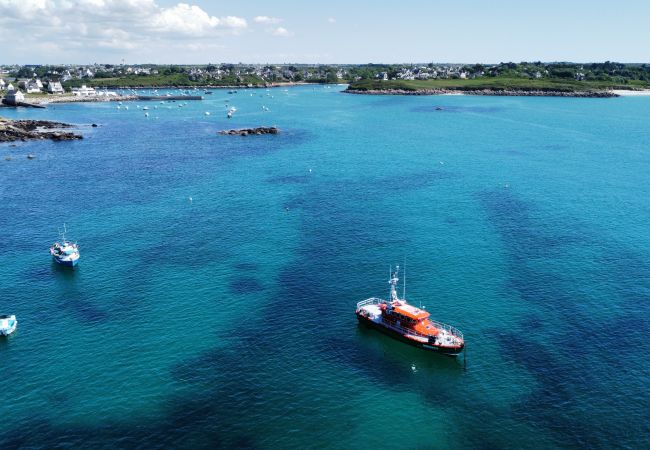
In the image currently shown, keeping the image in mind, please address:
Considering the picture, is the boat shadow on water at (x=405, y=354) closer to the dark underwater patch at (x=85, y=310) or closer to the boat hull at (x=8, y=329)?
the dark underwater patch at (x=85, y=310)

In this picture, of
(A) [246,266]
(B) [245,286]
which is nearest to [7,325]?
(B) [245,286]

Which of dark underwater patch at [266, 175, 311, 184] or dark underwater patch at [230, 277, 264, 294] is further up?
dark underwater patch at [266, 175, 311, 184]

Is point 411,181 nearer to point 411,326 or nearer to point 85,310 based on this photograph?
point 411,326

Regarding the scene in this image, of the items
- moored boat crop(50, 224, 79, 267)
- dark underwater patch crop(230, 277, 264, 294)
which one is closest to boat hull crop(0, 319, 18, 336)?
moored boat crop(50, 224, 79, 267)

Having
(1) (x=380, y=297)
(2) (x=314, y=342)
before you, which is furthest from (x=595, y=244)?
(2) (x=314, y=342)

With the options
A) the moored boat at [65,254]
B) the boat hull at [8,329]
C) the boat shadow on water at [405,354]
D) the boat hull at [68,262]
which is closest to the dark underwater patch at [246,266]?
the boat shadow on water at [405,354]

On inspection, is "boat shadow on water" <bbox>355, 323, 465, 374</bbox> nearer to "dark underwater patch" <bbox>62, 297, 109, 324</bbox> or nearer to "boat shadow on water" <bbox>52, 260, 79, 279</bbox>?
"dark underwater patch" <bbox>62, 297, 109, 324</bbox>
